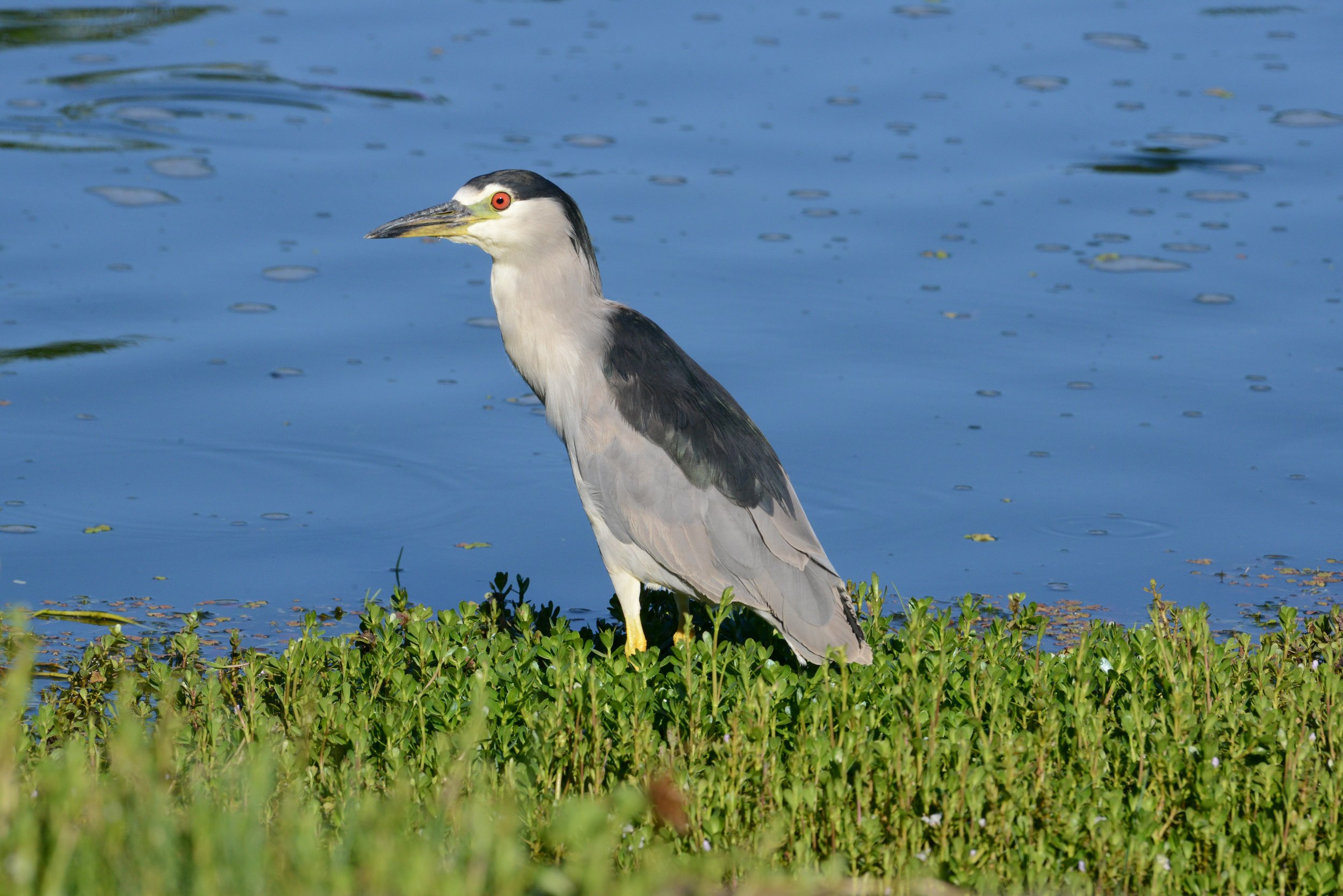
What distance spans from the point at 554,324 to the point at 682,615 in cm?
127

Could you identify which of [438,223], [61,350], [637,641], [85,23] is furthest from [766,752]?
[85,23]

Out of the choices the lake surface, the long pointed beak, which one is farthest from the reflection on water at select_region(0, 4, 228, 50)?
the long pointed beak

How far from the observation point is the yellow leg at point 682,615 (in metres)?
5.76

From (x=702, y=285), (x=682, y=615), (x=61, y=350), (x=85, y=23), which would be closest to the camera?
(x=682, y=615)

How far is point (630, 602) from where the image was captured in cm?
634

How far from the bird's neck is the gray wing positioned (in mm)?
183

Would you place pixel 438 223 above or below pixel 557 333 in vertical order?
above

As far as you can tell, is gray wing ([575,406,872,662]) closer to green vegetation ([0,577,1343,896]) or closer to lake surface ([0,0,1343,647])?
green vegetation ([0,577,1343,896])

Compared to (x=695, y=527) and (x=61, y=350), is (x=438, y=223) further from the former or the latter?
(x=61, y=350)

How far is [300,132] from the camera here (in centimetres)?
1319

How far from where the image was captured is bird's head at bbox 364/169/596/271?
6543 mm

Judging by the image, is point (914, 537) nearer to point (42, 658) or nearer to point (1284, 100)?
point (42, 658)

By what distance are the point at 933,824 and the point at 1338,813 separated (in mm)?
1226

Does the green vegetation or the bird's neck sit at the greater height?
the bird's neck
